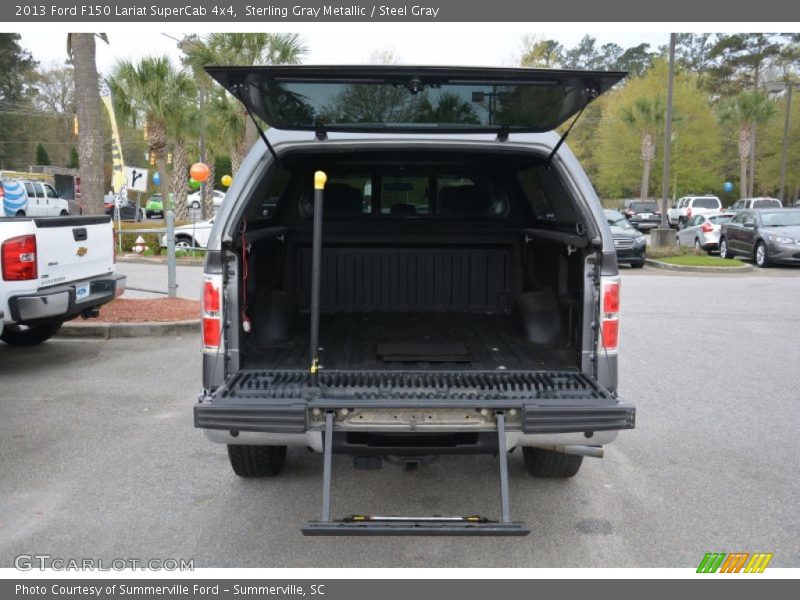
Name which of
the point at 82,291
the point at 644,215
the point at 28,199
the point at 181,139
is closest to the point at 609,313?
the point at 82,291

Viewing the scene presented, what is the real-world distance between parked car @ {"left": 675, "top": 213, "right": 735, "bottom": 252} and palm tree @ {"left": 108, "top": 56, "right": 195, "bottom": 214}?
18.0 metres

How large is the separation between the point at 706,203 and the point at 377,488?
37697 millimetres

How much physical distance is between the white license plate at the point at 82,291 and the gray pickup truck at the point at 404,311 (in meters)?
2.81

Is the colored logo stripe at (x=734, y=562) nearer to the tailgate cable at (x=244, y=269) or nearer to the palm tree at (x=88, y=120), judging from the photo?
the tailgate cable at (x=244, y=269)

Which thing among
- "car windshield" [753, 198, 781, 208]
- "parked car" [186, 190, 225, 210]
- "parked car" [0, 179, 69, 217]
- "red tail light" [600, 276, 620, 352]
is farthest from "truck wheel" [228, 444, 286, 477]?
"parked car" [186, 190, 225, 210]

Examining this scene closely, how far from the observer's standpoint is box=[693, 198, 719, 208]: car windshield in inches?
1481

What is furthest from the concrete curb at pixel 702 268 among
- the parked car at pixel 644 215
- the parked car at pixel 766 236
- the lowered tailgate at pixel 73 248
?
the parked car at pixel 644 215

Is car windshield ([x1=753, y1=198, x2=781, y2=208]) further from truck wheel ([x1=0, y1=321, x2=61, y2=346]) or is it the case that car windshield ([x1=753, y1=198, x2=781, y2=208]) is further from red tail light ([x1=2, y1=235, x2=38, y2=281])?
red tail light ([x1=2, y1=235, x2=38, y2=281])

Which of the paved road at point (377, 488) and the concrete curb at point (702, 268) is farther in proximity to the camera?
the concrete curb at point (702, 268)

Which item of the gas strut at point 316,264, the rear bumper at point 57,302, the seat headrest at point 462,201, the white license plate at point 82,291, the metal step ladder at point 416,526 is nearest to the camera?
the metal step ladder at point 416,526

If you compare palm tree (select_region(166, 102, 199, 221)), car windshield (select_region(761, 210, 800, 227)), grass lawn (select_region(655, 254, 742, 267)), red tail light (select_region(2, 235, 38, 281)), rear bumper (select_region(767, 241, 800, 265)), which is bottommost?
grass lawn (select_region(655, 254, 742, 267))

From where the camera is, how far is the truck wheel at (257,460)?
166 inches

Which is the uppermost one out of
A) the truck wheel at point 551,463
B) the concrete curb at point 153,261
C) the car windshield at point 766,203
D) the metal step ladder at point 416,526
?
the car windshield at point 766,203

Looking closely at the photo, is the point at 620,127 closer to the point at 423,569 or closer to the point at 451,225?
the point at 451,225
